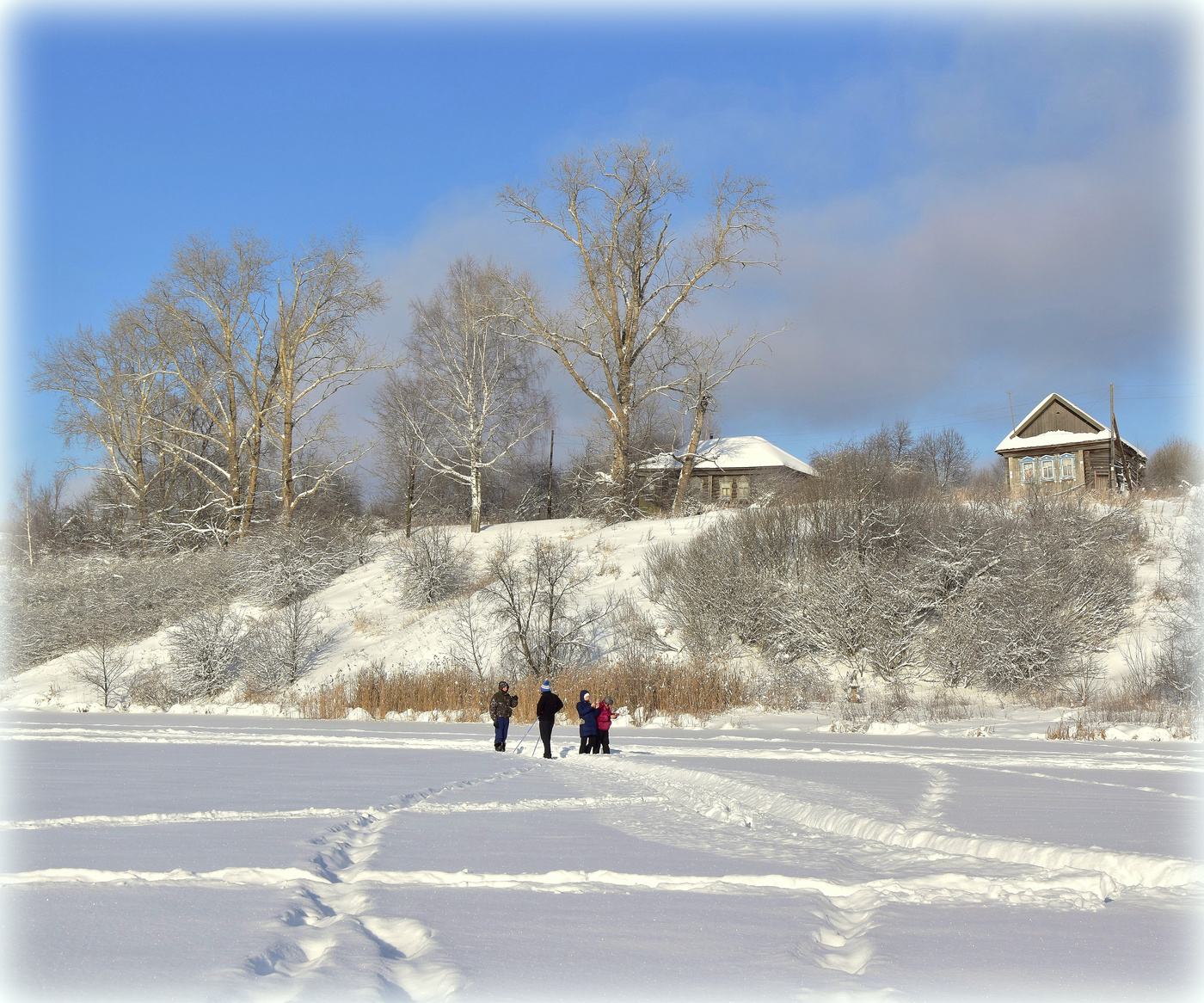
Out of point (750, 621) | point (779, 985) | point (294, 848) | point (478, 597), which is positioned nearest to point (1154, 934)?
point (779, 985)

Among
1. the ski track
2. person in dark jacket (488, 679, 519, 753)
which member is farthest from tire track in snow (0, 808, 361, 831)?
person in dark jacket (488, 679, 519, 753)

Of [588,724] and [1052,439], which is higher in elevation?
[1052,439]

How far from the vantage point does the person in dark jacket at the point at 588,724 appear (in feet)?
52.3

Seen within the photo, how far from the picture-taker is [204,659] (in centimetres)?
3042

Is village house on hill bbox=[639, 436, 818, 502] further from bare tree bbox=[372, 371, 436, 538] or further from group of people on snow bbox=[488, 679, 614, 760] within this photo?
group of people on snow bbox=[488, 679, 614, 760]

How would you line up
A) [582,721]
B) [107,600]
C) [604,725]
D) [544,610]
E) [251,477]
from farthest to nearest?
[251,477], [107,600], [544,610], [582,721], [604,725]

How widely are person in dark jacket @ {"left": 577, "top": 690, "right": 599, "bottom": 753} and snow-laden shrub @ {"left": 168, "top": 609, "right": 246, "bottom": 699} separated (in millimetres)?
18850

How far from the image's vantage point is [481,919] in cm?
548

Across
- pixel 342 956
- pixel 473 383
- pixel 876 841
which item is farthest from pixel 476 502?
pixel 342 956

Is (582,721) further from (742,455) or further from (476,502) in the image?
(742,455)

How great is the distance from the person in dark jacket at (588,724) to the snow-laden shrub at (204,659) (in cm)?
1885

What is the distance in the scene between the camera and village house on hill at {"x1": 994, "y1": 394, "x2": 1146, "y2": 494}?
5075cm

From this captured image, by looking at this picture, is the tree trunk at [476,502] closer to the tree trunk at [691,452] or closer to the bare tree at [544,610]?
the bare tree at [544,610]

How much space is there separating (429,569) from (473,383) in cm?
1065
